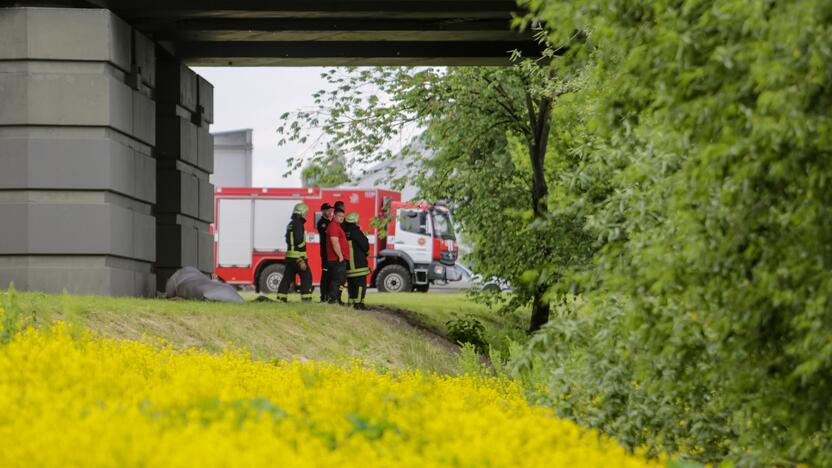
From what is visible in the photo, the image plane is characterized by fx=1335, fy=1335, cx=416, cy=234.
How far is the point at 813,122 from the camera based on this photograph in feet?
20.9

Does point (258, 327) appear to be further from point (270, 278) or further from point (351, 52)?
point (270, 278)

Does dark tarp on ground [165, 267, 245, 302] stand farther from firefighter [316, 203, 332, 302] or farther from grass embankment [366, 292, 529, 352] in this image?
grass embankment [366, 292, 529, 352]

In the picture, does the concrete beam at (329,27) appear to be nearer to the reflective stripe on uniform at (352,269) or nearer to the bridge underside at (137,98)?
the bridge underside at (137,98)

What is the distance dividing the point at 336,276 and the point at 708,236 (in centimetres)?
1481

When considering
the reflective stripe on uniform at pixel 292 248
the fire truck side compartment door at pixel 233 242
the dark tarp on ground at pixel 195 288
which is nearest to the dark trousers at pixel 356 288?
the reflective stripe on uniform at pixel 292 248

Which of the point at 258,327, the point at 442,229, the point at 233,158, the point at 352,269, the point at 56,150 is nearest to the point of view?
the point at 258,327

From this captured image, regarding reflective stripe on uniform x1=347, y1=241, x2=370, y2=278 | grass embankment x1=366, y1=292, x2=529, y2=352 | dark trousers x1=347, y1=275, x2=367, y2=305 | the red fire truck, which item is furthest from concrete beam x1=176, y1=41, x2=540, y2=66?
the red fire truck

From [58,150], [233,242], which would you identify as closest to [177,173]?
[58,150]

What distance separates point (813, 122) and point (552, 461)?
2072mm

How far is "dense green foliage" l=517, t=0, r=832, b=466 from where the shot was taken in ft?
21.3

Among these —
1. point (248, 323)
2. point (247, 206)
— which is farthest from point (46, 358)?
point (247, 206)

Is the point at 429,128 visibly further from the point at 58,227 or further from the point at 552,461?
the point at 552,461

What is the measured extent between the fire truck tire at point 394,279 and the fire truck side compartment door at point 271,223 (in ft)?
9.37

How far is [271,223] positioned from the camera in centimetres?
3731
